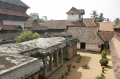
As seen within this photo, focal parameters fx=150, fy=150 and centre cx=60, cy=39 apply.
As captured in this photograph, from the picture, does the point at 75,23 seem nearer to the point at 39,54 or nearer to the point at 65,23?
the point at 65,23

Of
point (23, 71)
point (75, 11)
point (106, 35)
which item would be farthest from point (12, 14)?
point (23, 71)

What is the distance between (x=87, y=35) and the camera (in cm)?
3575

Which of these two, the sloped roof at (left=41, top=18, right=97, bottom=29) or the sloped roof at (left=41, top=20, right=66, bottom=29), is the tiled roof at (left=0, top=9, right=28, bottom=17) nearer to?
the sloped roof at (left=41, top=20, right=66, bottom=29)

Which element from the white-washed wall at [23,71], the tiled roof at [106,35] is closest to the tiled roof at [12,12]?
the tiled roof at [106,35]

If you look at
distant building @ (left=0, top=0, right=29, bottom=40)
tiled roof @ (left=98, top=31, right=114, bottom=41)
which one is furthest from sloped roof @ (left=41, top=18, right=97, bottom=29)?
tiled roof @ (left=98, top=31, right=114, bottom=41)

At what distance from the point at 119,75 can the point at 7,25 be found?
34.2 meters

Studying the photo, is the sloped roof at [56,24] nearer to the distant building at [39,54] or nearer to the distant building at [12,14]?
the distant building at [12,14]

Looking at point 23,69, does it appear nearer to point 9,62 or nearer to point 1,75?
point 9,62

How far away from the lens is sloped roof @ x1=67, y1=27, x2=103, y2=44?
33.7 m

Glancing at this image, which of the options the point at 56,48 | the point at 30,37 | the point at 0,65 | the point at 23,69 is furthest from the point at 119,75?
the point at 30,37

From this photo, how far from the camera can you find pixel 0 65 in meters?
9.76

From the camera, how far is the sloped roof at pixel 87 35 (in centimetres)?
3372

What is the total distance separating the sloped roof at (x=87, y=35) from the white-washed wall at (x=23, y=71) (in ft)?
77.6

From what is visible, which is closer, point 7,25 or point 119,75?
point 119,75
